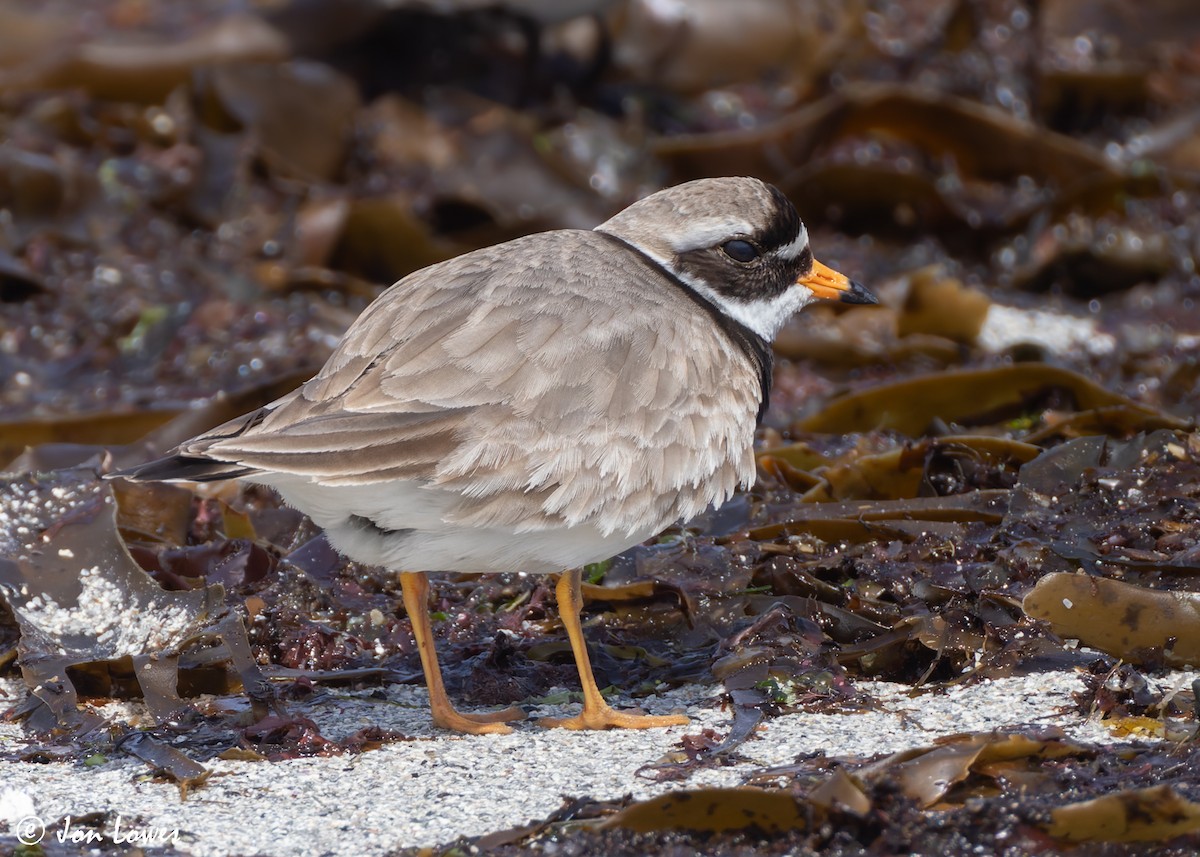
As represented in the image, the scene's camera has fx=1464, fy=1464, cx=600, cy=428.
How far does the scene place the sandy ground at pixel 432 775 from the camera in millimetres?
3309

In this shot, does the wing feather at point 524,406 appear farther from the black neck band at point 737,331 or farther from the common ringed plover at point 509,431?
the black neck band at point 737,331

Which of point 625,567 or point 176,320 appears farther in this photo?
point 176,320

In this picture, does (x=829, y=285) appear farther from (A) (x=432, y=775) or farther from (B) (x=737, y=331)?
(A) (x=432, y=775)

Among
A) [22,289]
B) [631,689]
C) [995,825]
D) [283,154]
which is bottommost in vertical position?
[631,689]

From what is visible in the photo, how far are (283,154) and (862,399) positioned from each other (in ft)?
12.9

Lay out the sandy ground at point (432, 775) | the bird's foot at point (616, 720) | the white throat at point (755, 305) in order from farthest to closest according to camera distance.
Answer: the white throat at point (755, 305)
the bird's foot at point (616, 720)
the sandy ground at point (432, 775)

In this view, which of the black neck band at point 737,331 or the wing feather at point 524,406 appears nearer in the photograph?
the wing feather at point 524,406

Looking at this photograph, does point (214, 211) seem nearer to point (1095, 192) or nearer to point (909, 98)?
point (909, 98)

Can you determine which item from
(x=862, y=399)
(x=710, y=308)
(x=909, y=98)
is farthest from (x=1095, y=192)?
(x=710, y=308)

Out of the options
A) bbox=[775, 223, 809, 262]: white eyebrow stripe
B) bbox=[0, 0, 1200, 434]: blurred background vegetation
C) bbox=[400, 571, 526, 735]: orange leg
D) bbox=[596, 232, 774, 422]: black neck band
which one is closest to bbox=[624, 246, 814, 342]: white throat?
bbox=[596, 232, 774, 422]: black neck band

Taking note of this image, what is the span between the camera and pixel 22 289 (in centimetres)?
739

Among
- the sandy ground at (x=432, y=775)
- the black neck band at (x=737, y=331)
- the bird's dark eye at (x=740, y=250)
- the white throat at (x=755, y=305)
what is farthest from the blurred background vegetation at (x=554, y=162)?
the sandy ground at (x=432, y=775)

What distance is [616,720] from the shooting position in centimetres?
404

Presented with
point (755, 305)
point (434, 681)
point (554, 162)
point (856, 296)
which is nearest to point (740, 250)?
point (755, 305)
